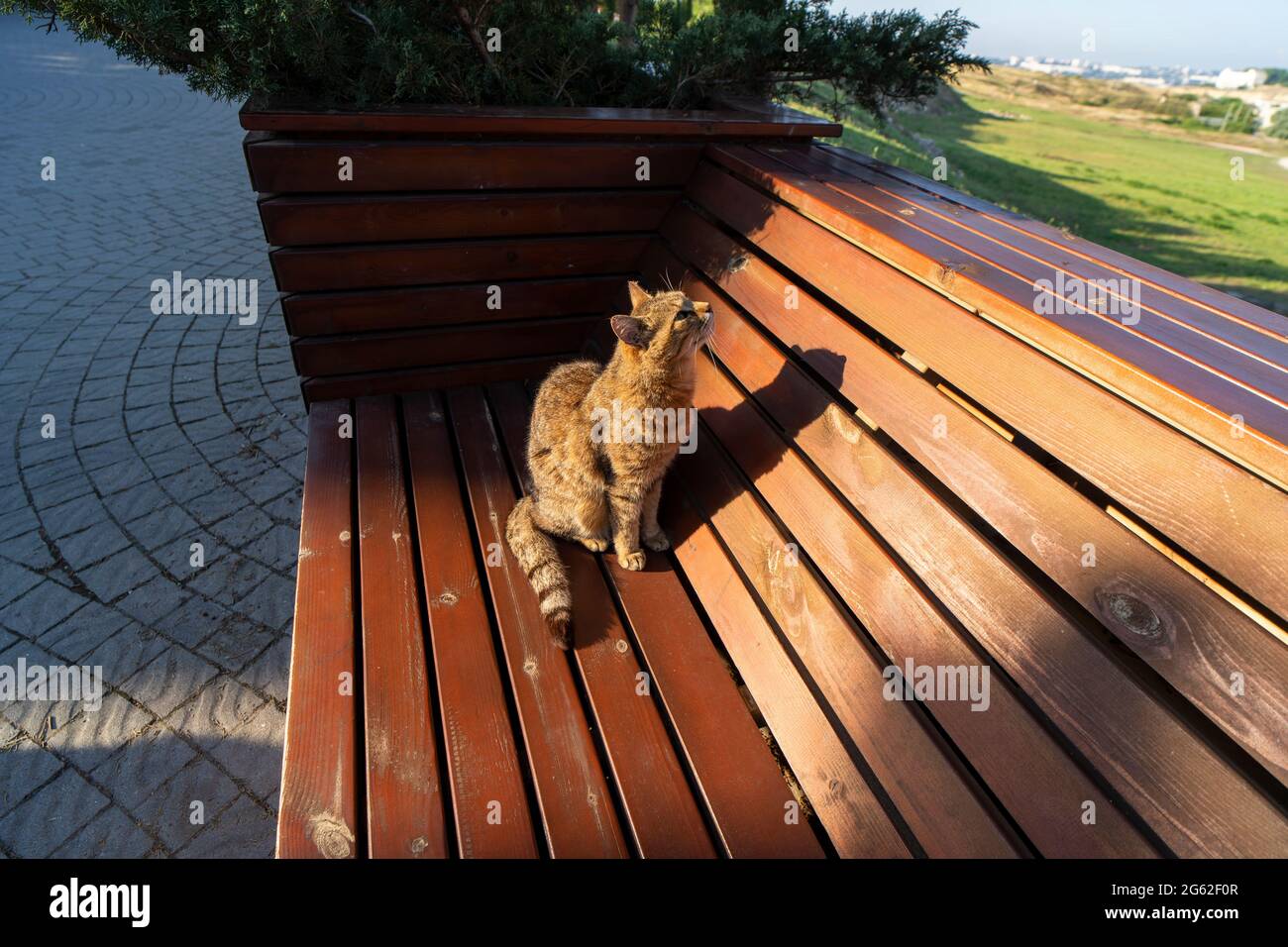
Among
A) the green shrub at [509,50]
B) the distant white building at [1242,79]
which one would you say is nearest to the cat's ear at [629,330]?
the green shrub at [509,50]

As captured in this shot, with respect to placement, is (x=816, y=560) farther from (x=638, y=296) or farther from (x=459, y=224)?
(x=459, y=224)

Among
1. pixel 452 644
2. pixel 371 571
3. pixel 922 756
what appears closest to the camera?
pixel 922 756

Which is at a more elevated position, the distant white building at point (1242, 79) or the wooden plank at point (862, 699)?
the distant white building at point (1242, 79)

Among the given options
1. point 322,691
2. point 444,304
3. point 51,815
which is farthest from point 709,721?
point 444,304

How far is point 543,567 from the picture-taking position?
2.50m

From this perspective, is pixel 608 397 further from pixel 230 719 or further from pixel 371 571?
pixel 230 719

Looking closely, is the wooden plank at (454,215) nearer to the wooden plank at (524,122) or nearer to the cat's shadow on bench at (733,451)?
the wooden plank at (524,122)

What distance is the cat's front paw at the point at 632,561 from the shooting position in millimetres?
2656

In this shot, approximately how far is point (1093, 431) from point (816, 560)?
2.94 feet

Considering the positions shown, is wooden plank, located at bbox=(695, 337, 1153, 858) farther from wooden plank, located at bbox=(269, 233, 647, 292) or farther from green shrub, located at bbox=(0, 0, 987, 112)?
green shrub, located at bbox=(0, 0, 987, 112)

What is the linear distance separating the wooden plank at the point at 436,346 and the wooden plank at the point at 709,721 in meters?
1.75

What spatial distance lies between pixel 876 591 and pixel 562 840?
1.20 m

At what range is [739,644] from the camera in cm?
225
